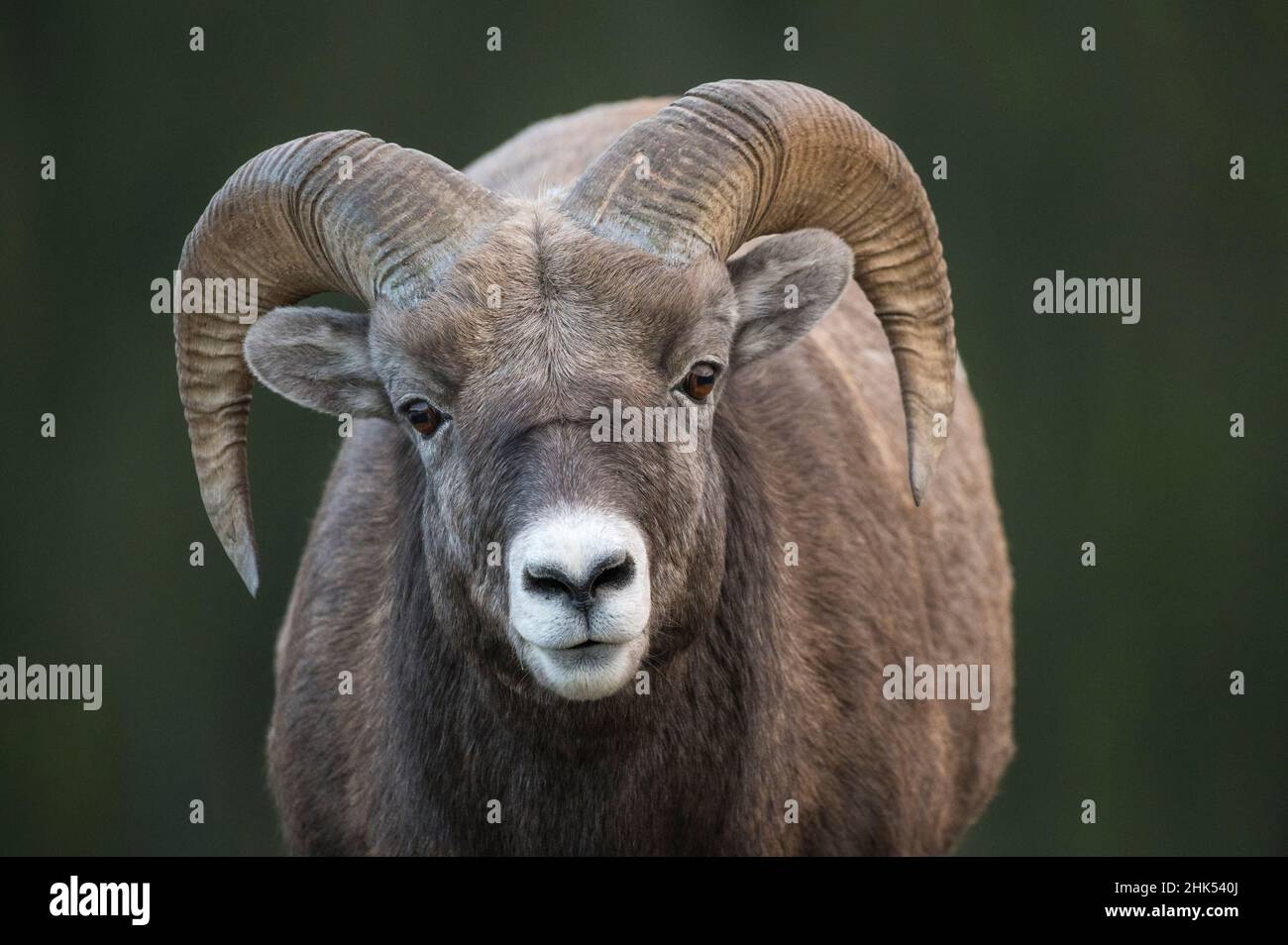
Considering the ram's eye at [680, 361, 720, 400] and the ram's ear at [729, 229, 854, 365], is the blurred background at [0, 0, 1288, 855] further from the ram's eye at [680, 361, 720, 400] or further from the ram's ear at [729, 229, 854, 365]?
the ram's eye at [680, 361, 720, 400]

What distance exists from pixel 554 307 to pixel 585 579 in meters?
1.00

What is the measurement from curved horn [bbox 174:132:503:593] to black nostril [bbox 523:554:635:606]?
3.87 feet

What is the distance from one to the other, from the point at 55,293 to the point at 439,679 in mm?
7260

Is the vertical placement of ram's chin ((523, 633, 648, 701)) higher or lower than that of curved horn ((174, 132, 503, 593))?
lower

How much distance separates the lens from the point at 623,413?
5293 millimetres

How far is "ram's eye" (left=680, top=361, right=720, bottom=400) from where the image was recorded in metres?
5.62

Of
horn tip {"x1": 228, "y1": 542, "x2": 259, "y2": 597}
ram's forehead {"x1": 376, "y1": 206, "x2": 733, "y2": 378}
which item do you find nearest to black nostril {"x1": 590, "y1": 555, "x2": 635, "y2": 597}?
ram's forehead {"x1": 376, "y1": 206, "x2": 733, "y2": 378}

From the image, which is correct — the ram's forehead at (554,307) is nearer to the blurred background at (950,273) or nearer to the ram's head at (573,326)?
the ram's head at (573,326)

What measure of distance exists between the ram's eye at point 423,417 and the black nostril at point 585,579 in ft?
2.88

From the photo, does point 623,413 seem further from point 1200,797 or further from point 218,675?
point 1200,797

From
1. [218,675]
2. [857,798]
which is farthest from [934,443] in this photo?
[218,675]

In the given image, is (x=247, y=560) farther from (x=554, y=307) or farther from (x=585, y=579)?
(x=585, y=579)

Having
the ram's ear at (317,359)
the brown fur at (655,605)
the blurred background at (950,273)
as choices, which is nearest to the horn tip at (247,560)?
the brown fur at (655,605)

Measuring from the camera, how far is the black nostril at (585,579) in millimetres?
4840
